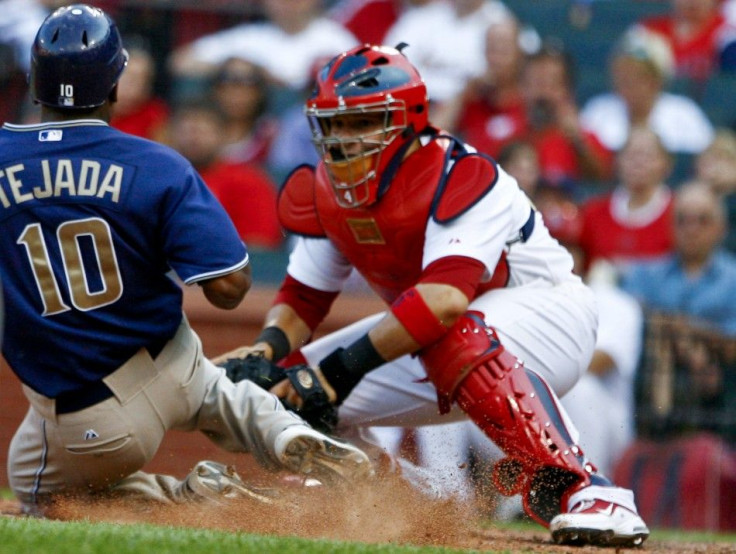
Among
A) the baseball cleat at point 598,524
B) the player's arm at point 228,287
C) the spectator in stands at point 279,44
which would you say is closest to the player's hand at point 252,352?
the player's arm at point 228,287

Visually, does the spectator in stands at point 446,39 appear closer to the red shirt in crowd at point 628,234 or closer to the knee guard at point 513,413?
the red shirt in crowd at point 628,234

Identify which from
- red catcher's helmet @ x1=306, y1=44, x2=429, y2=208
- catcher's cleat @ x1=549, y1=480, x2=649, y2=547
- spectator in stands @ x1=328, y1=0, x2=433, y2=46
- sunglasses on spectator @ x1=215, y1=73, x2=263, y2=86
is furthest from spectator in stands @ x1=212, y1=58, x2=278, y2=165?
catcher's cleat @ x1=549, y1=480, x2=649, y2=547

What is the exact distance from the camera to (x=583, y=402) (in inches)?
323

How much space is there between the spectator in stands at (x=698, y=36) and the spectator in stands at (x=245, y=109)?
3475 mm

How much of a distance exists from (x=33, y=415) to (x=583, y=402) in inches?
168

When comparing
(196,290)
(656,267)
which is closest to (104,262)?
(196,290)

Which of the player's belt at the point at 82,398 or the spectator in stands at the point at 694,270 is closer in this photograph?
the player's belt at the point at 82,398

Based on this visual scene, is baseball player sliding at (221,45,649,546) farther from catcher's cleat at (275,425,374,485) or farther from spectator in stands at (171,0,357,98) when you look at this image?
spectator in stands at (171,0,357,98)

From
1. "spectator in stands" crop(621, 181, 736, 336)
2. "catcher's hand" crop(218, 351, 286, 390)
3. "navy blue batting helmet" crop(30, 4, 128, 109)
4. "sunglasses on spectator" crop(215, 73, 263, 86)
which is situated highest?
"navy blue batting helmet" crop(30, 4, 128, 109)

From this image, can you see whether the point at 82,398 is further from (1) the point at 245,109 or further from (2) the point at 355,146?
(1) the point at 245,109

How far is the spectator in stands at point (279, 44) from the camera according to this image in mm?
10805

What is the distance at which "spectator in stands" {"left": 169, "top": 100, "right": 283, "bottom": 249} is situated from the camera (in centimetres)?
967

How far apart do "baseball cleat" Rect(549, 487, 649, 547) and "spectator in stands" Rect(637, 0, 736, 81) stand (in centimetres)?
692

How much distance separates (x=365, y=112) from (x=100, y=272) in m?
1.28
